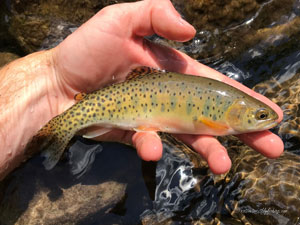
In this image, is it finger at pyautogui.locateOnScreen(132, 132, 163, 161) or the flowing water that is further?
the flowing water

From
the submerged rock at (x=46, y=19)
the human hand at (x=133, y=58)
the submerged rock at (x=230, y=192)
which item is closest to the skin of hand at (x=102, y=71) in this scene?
the human hand at (x=133, y=58)

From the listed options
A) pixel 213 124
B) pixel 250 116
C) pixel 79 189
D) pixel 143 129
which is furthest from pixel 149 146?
pixel 79 189

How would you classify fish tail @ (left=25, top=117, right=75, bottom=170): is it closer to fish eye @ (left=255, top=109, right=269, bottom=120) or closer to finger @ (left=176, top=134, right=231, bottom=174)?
finger @ (left=176, top=134, right=231, bottom=174)

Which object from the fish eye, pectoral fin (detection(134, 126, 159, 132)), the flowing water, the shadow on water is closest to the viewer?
the fish eye

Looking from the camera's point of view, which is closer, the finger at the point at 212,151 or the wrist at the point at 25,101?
the finger at the point at 212,151

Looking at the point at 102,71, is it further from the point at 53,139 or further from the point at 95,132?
the point at 53,139

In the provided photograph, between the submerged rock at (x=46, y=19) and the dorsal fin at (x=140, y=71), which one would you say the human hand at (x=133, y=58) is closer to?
the dorsal fin at (x=140, y=71)

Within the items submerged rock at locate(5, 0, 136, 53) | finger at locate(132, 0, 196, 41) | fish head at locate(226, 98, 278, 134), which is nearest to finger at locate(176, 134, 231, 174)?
fish head at locate(226, 98, 278, 134)
